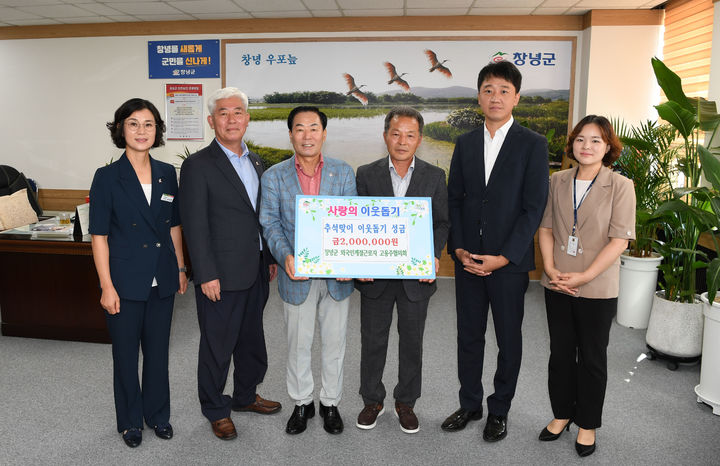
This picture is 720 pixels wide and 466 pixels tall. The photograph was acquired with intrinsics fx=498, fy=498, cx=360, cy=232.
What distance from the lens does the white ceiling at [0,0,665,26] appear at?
5.07 metres

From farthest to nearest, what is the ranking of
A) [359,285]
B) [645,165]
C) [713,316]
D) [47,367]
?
1. [645,165]
2. [47,367]
3. [713,316]
4. [359,285]

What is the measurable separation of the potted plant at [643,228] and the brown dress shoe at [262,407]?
302cm

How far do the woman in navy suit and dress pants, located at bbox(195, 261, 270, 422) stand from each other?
18cm

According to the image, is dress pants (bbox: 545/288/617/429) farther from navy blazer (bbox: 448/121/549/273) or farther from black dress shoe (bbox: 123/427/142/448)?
black dress shoe (bbox: 123/427/142/448)

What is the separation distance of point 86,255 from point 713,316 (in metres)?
4.22

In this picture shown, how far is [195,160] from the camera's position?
91.8 inches

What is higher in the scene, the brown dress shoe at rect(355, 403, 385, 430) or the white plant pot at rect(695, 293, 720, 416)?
the white plant pot at rect(695, 293, 720, 416)

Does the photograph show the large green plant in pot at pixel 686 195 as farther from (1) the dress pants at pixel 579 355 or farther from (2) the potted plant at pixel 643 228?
(1) the dress pants at pixel 579 355

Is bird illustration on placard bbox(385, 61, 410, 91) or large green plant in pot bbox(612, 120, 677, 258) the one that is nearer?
large green plant in pot bbox(612, 120, 677, 258)

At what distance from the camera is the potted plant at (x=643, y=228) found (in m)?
3.98

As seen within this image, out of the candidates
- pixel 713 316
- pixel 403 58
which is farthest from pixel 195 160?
pixel 403 58

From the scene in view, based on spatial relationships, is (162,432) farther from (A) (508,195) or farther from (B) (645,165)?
(B) (645,165)

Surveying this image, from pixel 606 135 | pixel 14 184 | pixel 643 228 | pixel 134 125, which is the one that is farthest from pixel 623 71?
pixel 14 184

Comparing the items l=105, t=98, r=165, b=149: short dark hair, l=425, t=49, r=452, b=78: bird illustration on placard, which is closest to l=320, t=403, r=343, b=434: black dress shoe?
l=105, t=98, r=165, b=149: short dark hair
